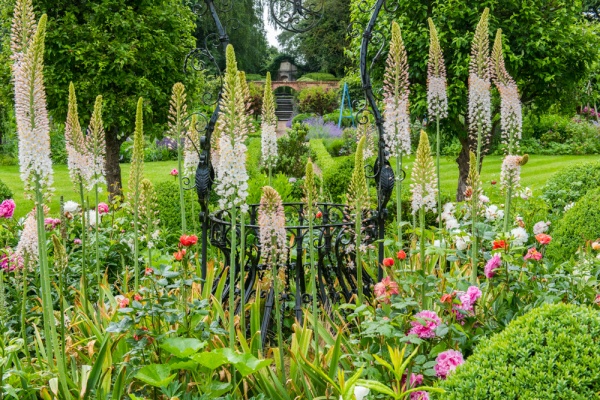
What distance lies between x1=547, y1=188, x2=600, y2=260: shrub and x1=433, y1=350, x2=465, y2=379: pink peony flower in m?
1.90

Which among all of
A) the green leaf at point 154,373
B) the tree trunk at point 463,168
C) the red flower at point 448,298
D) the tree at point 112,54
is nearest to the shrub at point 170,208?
the tree at point 112,54

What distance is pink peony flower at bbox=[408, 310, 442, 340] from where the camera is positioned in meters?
2.25

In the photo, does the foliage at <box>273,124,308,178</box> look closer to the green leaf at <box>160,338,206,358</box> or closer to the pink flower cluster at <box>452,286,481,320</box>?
the pink flower cluster at <box>452,286,481,320</box>

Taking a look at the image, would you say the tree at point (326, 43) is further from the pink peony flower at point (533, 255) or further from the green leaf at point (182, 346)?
the green leaf at point (182, 346)

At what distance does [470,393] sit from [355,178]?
3.19 ft

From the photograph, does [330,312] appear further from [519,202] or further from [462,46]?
[462,46]

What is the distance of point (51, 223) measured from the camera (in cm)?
394

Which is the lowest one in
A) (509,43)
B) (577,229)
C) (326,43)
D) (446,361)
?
(446,361)

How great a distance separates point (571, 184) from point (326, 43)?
25.0m

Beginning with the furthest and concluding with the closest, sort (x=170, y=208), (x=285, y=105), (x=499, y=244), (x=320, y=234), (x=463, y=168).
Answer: (x=285, y=105) → (x=463, y=168) → (x=170, y=208) → (x=320, y=234) → (x=499, y=244)

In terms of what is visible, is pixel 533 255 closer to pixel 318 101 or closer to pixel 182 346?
pixel 182 346

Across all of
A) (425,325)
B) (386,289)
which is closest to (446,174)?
(386,289)

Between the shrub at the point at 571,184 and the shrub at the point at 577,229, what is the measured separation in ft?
4.50

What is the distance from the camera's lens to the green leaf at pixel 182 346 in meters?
2.13
